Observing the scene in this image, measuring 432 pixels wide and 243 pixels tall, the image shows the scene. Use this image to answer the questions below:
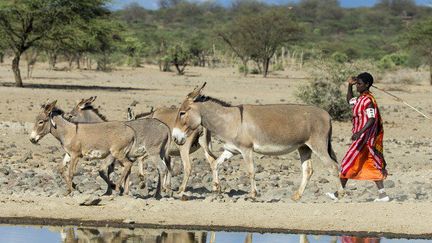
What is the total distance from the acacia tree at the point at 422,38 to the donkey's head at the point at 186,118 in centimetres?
4596

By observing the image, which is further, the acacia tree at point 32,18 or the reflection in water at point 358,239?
the acacia tree at point 32,18

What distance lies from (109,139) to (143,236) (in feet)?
9.90

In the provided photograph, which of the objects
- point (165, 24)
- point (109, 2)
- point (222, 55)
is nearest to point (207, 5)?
point (165, 24)

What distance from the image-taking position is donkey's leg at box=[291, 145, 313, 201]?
14820 mm

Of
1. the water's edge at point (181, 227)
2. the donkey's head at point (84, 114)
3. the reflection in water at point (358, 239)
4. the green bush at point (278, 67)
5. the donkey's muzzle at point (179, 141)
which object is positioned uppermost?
the donkey's head at point (84, 114)

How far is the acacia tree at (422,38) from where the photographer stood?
59594 mm

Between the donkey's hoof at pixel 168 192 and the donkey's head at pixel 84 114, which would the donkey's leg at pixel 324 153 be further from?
the donkey's head at pixel 84 114

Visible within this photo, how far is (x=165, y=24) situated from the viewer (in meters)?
148

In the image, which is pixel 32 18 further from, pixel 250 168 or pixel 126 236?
pixel 126 236

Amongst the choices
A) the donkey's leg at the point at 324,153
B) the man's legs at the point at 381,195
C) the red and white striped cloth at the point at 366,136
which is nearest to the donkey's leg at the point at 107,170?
the donkey's leg at the point at 324,153

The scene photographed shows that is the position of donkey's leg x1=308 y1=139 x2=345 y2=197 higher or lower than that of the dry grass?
higher

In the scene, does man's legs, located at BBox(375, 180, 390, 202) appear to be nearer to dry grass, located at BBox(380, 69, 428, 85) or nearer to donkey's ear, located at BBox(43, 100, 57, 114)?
donkey's ear, located at BBox(43, 100, 57, 114)

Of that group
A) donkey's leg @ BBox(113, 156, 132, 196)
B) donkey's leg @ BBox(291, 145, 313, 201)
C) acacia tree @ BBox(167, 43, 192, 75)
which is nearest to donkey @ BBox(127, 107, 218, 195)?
donkey's leg @ BBox(113, 156, 132, 196)

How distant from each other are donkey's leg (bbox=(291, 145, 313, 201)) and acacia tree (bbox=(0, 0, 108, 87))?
25036mm
